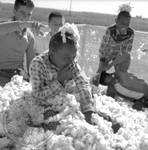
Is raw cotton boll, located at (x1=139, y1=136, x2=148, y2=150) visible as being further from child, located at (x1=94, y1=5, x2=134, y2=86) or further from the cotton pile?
child, located at (x1=94, y1=5, x2=134, y2=86)

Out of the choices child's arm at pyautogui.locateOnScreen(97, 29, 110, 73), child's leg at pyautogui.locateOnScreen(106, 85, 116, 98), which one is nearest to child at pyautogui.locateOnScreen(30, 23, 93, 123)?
child's leg at pyautogui.locateOnScreen(106, 85, 116, 98)

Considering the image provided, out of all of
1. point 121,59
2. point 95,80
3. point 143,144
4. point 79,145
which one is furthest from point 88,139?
point 121,59

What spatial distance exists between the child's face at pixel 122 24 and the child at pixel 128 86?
1.31ft

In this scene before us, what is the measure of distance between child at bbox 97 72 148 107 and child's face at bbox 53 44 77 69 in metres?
1.18

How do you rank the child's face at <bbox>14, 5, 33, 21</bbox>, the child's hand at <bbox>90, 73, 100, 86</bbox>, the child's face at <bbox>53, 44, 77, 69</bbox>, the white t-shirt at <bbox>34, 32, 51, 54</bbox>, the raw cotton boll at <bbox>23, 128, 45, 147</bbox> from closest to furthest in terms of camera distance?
the raw cotton boll at <bbox>23, 128, 45, 147</bbox> → the child's face at <bbox>53, 44, 77, 69</bbox> → the child's face at <bbox>14, 5, 33, 21</bbox> → the child's hand at <bbox>90, 73, 100, 86</bbox> → the white t-shirt at <bbox>34, 32, 51, 54</bbox>

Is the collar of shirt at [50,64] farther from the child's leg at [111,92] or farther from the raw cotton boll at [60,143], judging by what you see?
the child's leg at [111,92]

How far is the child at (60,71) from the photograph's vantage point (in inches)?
81.3

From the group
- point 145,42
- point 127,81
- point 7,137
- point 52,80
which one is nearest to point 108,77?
point 127,81

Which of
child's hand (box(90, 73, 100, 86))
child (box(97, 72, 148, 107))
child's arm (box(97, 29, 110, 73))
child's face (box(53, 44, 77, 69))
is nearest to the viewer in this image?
child's face (box(53, 44, 77, 69))

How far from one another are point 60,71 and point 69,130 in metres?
0.43

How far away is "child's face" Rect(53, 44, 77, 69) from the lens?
2.04 m

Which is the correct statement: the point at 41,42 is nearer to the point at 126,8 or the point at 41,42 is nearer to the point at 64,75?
the point at 126,8

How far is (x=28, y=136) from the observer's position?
6.52 ft

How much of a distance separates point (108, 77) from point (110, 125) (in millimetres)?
1390
